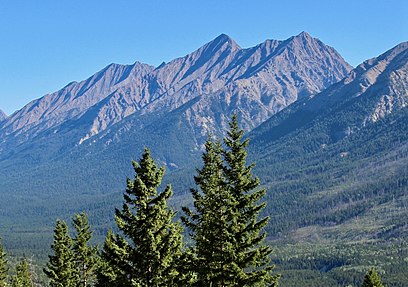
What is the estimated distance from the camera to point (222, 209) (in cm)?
3116

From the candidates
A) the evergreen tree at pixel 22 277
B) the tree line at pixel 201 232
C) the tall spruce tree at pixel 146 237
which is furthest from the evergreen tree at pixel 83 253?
the tall spruce tree at pixel 146 237

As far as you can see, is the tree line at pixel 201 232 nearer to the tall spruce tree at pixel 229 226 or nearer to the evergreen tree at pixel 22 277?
the tall spruce tree at pixel 229 226

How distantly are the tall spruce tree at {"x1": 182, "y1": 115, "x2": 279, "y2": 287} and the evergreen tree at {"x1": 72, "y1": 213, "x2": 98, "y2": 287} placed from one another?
27.9m

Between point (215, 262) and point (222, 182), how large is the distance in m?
4.63

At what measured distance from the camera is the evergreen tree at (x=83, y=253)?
189ft

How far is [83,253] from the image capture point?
58562 millimetres

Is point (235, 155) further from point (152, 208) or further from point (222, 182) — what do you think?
point (152, 208)

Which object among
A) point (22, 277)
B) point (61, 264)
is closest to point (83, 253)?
point (61, 264)

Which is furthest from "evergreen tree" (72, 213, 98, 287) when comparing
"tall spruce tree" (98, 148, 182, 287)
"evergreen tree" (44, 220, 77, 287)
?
"tall spruce tree" (98, 148, 182, 287)

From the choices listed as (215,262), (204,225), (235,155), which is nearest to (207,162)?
(235,155)

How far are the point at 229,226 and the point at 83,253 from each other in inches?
1264

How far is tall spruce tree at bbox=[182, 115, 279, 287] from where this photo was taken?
30266 mm

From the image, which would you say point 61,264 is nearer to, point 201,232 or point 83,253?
point 83,253

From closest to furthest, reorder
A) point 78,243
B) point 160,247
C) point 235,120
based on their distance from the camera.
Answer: point 160,247 → point 235,120 → point 78,243
